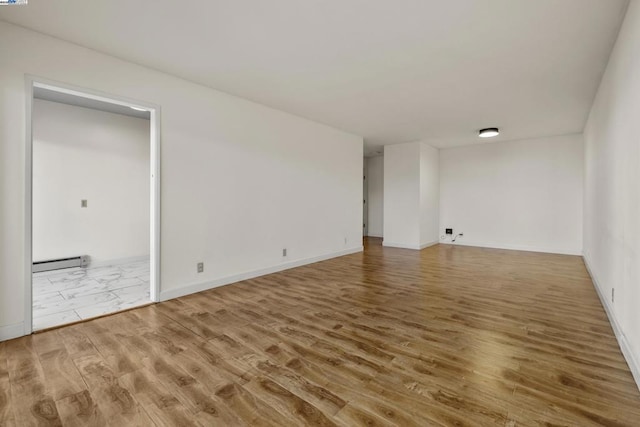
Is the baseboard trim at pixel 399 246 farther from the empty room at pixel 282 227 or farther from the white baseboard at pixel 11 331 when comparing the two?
the white baseboard at pixel 11 331

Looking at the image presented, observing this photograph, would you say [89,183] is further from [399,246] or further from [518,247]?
[518,247]

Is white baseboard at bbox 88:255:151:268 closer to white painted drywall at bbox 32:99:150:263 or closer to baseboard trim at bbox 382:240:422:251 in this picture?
white painted drywall at bbox 32:99:150:263

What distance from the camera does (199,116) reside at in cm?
373

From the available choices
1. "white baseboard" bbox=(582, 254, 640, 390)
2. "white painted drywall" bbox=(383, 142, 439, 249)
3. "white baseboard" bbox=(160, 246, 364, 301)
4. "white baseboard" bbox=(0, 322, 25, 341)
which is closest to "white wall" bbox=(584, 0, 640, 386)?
"white baseboard" bbox=(582, 254, 640, 390)

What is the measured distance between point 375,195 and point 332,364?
298 inches

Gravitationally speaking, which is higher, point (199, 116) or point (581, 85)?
point (581, 85)

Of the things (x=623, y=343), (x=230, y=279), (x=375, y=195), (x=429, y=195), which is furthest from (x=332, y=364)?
(x=375, y=195)

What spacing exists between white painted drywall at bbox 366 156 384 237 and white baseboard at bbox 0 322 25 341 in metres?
8.02

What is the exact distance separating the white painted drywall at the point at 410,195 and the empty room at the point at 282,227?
4.12ft

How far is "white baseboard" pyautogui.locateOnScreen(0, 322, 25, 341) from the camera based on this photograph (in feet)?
7.88

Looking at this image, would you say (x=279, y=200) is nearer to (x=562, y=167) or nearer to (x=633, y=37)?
(x=633, y=37)

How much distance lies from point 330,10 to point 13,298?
11.4 ft

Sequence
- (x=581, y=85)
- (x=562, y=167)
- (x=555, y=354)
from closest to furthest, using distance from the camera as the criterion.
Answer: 1. (x=555, y=354)
2. (x=581, y=85)
3. (x=562, y=167)

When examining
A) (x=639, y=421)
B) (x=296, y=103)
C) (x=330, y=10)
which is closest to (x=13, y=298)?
(x=330, y=10)
